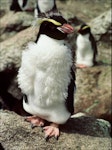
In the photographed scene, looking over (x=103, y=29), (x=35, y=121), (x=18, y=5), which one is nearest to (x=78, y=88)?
(x=103, y=29)

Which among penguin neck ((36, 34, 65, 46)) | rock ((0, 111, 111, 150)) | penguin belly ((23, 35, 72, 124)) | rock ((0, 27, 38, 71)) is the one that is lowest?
rock ((0, 27, 38, 71))

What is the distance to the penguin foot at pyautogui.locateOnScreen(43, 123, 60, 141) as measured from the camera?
4.16 m

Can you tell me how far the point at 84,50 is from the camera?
829cm

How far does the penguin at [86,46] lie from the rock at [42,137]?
3.52 metres

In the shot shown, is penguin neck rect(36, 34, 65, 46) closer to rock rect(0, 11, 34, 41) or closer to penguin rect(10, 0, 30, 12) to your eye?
rock rect(0, 11, 34, 41)

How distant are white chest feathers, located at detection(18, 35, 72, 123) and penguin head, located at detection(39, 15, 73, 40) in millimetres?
41

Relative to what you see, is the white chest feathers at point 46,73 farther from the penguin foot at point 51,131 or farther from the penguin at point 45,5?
the penguin at point 45,5

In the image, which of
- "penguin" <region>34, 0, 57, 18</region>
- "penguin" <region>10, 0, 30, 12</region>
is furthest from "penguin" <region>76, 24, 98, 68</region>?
"penguin" <region>10, 0, 30, 12</region>

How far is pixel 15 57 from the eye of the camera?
710 cm

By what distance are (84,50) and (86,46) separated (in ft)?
0.33

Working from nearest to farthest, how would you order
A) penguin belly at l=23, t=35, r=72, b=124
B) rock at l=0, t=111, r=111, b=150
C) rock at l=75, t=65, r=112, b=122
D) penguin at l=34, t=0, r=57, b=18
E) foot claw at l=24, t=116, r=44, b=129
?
penguin belly at l=23, t=35, r=72, b=124 → rock at l=0, t=111, r=111, b=150 → foot claw at l=24, t=116, r=44, b=129 → rock at l=75, t=65, r=112, b=122 → penguin at l=34, t=0, r=57, b=18

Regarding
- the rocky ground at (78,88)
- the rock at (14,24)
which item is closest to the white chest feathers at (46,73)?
the rocky ground at (78,88)

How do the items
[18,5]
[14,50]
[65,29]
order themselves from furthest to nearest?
[18,5], [14,50], [65,29]

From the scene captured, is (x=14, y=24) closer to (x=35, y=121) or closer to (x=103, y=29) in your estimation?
(x=103, y=29)
